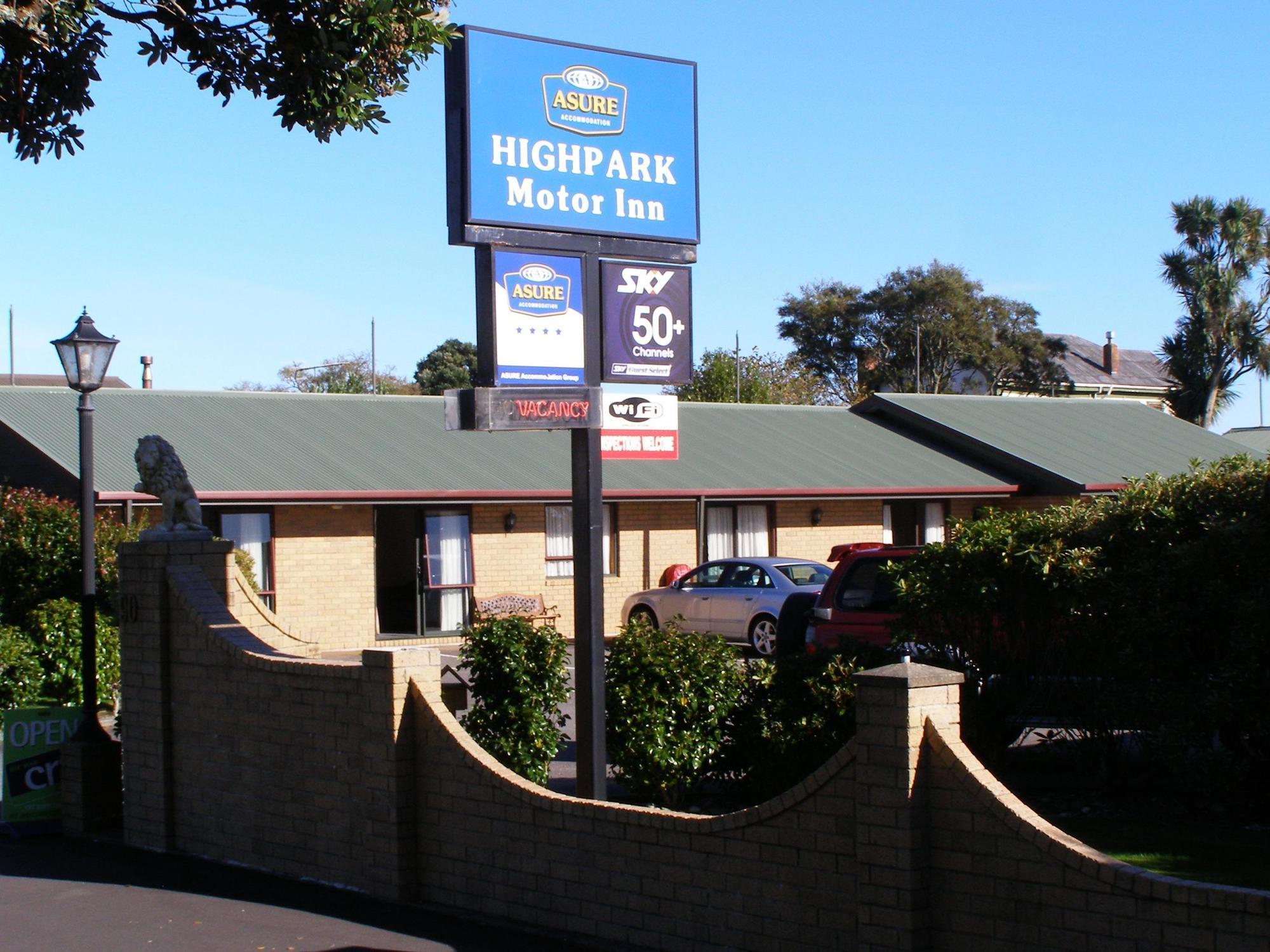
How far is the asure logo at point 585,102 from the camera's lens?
8.85 meters

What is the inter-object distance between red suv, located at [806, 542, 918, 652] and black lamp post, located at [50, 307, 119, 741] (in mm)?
6318

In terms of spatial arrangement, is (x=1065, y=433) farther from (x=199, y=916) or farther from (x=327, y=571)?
(x=199, y=916)

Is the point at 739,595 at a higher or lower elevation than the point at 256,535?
lower

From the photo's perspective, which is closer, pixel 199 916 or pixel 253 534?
pixel 199 916

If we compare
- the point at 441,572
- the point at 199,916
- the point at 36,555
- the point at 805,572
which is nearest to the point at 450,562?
the point at 441,572

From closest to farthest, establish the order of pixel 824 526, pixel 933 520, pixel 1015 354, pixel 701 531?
1. pixel 701 531
2. pixel 824 526
3. pixel 933 520
4. pixel 1015 354

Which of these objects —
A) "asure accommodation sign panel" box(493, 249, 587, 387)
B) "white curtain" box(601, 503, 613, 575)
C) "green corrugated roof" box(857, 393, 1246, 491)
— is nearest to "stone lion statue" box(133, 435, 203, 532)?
"asure accommodation sign panel" box(493, 249, 587, 387)

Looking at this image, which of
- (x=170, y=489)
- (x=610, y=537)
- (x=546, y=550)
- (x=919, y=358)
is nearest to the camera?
(x=170, y=489)

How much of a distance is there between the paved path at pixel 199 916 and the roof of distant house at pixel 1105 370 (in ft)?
224

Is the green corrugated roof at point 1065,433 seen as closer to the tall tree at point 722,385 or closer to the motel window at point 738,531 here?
the motel window at point 738,531

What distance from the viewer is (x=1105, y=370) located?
79188 mm

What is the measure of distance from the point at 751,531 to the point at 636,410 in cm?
2115


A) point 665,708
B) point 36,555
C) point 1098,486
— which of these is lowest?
point 665,708

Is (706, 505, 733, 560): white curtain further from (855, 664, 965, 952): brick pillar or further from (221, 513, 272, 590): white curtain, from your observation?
(855, 664, 965, 952): brick pillar
